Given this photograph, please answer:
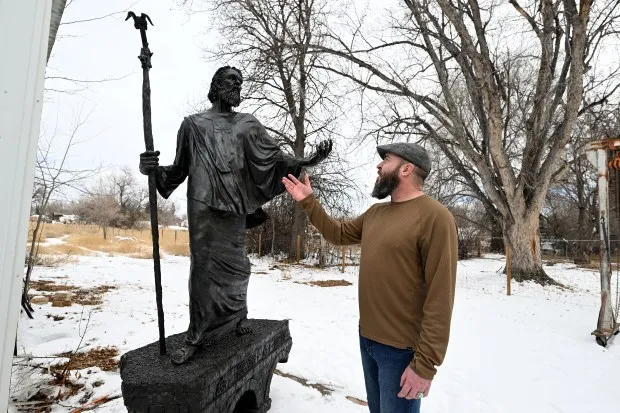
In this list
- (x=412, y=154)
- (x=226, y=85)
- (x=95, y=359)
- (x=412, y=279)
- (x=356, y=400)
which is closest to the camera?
(x=412, y=279)

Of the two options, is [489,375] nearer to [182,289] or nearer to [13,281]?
[13,281]

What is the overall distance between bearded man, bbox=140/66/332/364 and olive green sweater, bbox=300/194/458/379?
0.91 m

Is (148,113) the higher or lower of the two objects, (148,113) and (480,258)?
the higher

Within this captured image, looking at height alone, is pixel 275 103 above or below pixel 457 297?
above

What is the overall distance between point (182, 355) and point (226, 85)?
1938 mm

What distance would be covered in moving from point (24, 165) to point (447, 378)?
407 centimetres

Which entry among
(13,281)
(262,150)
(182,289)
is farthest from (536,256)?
(13,281)

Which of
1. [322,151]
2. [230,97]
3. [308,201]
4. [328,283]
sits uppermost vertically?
[230,97]

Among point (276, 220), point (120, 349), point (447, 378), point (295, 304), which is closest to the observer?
point (447, 378)

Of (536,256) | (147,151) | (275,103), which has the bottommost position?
(536,256)

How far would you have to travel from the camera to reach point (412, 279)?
1.76 m

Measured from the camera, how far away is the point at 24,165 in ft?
3.39

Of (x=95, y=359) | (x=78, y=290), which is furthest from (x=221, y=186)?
(x=78, y=290)

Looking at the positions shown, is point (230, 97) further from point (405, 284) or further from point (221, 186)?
point (405, 284)
